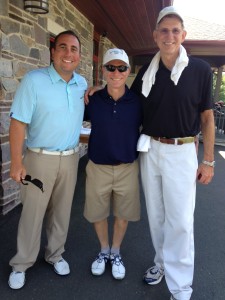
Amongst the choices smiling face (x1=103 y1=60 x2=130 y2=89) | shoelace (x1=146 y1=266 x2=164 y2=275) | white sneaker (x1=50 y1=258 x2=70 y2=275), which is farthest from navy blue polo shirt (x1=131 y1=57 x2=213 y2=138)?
white sneaker (x1=50 y1=258 x2=70 y2=275)

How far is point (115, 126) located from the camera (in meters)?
2.02

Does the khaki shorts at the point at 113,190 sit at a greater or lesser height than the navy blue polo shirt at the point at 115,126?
lesser

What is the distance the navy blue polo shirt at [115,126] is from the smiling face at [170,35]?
15.3 inches

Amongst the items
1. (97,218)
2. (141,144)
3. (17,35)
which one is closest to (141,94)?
(141,144)

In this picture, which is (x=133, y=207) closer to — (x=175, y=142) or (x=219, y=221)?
(x=175, y=142)

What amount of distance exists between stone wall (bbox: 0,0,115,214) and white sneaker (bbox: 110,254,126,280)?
1.45 m

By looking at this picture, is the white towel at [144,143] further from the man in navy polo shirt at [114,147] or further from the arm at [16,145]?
the arm at [16,145]

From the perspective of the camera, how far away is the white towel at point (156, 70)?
1.85 m

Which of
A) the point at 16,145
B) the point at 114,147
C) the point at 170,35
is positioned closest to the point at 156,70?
the point at 170,35

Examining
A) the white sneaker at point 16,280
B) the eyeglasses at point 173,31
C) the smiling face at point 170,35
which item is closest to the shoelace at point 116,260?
the white sneaker at point 16,280

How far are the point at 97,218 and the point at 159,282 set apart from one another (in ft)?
2.28

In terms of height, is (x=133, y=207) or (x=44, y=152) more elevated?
(x=44, y=152)

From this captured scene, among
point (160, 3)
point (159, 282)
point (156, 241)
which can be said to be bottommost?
point (159, 282)

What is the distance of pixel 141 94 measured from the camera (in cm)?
208
